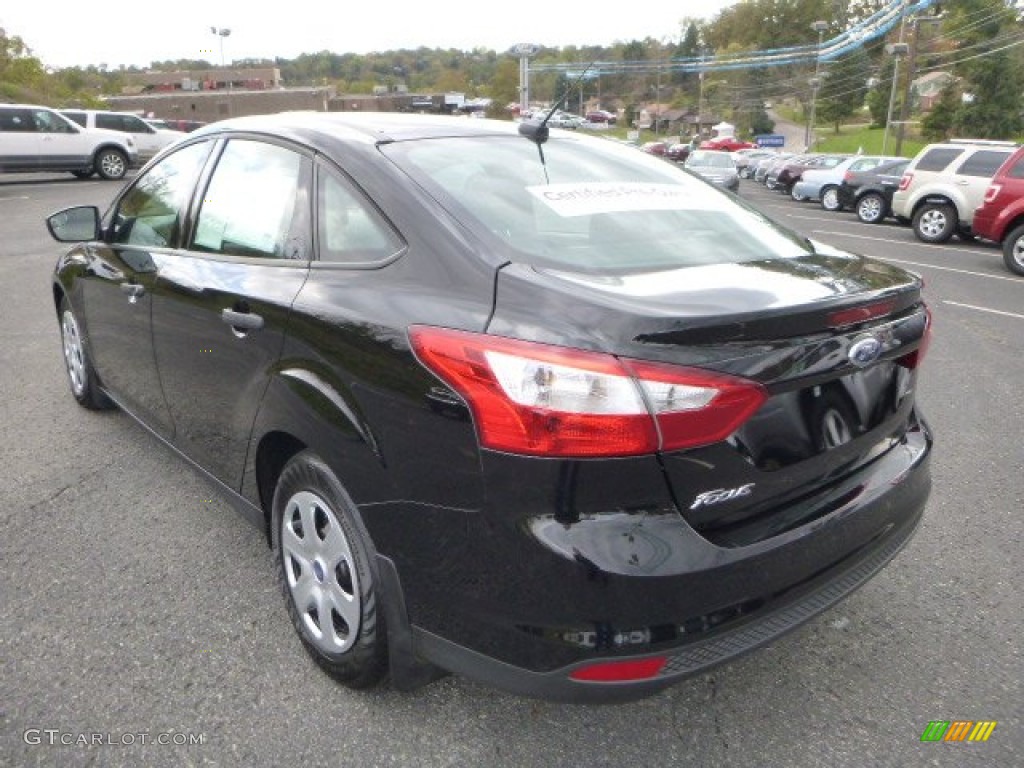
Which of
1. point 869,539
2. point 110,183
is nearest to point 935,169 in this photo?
point 869,539

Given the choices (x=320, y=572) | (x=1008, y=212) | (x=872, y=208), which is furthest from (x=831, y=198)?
(x=320, y=572)

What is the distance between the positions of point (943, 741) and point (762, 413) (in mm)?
1173

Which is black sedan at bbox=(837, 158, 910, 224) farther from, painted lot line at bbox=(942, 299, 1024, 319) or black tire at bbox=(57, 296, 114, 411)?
black tire at bbox=(57, 296, 114, 411)

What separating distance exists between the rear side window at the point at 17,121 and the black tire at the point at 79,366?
18508 mm

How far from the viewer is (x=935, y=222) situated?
14.1m

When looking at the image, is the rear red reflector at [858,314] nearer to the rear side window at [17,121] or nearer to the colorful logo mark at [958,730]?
the colorful logo mark at [958,730]

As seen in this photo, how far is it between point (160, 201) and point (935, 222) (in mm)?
14280

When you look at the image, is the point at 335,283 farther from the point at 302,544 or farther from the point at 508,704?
the point at 508,704

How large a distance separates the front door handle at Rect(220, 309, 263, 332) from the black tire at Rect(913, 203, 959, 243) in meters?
14.4

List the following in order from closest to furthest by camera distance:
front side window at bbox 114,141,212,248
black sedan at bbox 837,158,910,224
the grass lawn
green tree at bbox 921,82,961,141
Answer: front side window at bbox 114,141,212,248 < black sedan at bbox 837,158,910,224 < green tree at bbox 921,82,961,141 < the grass lawn

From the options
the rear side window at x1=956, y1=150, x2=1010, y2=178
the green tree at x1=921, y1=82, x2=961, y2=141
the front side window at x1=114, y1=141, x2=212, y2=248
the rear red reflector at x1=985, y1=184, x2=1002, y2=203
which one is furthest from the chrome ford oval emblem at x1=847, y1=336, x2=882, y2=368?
the green tree at x1=921, y1=82, x2=961, y2=141

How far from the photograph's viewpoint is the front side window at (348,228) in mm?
2100

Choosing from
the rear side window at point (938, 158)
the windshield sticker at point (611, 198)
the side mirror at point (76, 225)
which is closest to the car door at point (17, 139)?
the side mirror at point (76, 225)

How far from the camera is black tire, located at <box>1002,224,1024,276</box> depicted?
1046 cm
